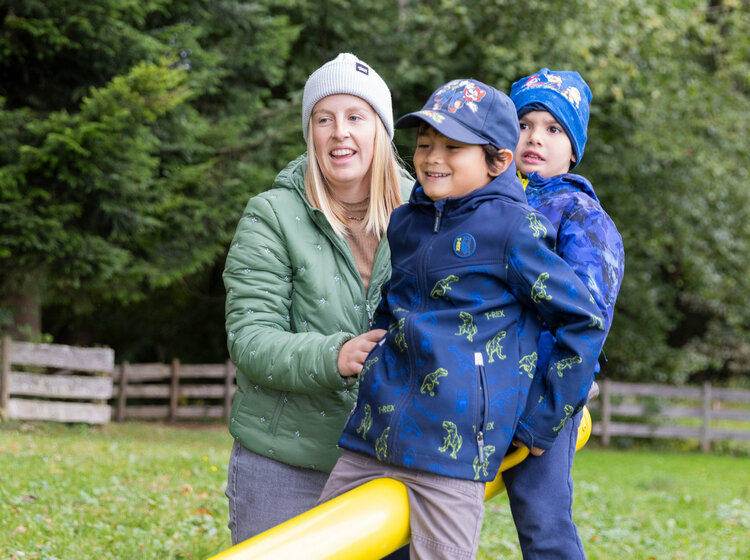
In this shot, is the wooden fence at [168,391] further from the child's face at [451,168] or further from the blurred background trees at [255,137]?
the child's face at [451,168]

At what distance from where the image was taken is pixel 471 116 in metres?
2.12

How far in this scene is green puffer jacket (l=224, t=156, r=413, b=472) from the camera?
2.41 metres

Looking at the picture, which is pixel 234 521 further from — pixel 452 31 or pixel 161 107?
pixel 452 31

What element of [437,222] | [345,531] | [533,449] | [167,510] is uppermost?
[437,222]

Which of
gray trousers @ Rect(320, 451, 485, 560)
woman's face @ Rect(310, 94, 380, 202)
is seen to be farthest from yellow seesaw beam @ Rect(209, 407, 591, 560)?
woman's face @ Rect(310, 94, 380, 202)

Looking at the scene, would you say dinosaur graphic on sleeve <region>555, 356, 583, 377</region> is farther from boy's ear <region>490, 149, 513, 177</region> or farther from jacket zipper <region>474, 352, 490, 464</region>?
boy's ear <region>490, 149, 513, 177</region>

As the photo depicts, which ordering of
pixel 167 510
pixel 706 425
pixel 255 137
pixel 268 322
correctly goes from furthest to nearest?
1. pixel 706 425
2. pixel 255 137
3. pixel 167 510
4. pixel 268 322

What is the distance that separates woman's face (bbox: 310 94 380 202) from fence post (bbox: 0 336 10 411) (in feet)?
33.1

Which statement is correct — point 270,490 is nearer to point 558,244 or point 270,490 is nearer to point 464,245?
point 464,245

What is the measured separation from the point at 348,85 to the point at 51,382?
35.4 ft

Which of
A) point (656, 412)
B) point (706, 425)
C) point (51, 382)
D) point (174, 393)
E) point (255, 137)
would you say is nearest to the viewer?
point (51, 382)

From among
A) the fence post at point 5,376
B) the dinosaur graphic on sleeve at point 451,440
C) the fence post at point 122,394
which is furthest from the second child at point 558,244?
the fence post at point 122,394

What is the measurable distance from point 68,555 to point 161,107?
248 inches

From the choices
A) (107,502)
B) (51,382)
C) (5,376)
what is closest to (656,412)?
(51,382)
